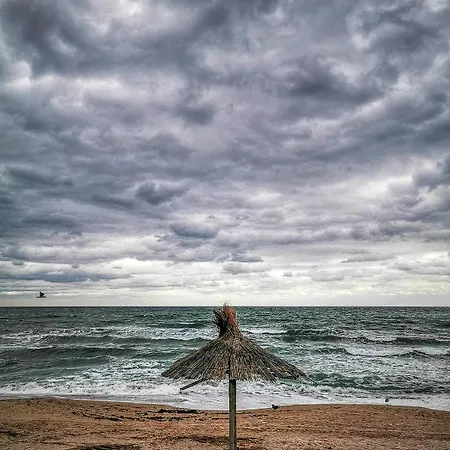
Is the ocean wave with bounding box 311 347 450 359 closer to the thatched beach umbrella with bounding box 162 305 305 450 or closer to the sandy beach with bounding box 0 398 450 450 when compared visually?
the sandy beach with bounding box 0 398 450 450

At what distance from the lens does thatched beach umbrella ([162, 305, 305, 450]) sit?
7.92 metres

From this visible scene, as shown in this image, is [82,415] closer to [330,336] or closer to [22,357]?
[22,357]

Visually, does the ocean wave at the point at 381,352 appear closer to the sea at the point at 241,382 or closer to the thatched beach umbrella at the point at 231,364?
the sea at the point at 241,382

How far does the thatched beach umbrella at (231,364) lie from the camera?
7.92 meters

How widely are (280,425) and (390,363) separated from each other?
15428 mm

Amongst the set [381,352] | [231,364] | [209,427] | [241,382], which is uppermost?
[231,364]

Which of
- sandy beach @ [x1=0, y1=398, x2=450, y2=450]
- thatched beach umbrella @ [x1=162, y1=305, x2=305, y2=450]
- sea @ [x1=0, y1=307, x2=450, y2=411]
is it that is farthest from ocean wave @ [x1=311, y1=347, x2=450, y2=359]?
thatched beach umbrella @ [x1=162, y1=305, x2=305, y2=450]

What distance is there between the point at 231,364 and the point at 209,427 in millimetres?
5207

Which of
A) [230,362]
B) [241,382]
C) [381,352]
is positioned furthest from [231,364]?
[381,352]

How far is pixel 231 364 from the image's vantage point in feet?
26.1

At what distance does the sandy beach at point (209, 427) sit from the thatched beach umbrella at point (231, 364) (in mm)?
3096

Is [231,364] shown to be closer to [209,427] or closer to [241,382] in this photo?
[209,427]

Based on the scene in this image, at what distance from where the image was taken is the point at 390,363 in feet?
82.0

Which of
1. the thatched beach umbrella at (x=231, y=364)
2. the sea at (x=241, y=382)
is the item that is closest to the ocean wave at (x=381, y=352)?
the sea at (x=241, y=382)
